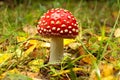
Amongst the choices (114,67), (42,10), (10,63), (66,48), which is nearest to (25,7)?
(42,10)

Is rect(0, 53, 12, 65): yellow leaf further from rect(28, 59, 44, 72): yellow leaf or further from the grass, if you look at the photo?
rect(28, 59, 44, 72): yellow leaf

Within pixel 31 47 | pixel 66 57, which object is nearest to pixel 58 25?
pixel 66 57

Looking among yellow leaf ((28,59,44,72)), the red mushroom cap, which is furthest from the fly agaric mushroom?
yellow leaf ((28,59,44,72))

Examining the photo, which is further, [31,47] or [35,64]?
[31,47]

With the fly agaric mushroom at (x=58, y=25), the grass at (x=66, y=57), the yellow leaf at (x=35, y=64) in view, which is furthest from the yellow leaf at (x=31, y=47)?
the fly agaric mushroom at (x=58, y=25)

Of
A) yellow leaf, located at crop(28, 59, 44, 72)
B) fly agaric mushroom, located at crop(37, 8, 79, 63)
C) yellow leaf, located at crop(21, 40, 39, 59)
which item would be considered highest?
fly agaric mushroom, located at crop(37, 8, 79, 63)

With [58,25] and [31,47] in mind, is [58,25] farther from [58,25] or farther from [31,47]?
[31,47]
